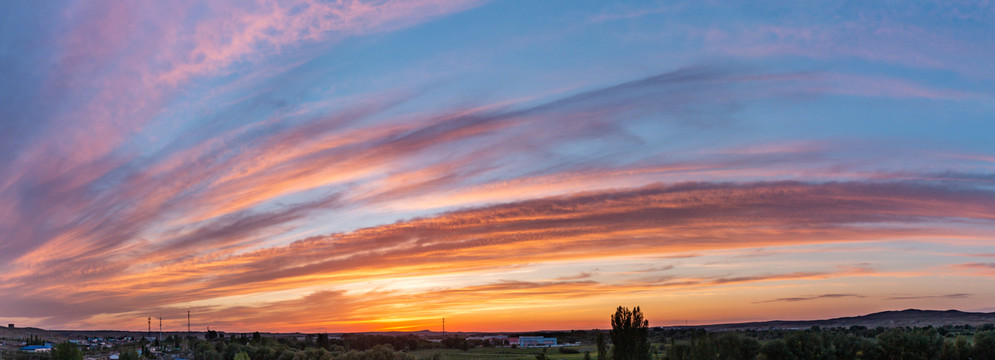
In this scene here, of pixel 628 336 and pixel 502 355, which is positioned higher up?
pixel 628 336

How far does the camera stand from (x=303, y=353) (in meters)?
108

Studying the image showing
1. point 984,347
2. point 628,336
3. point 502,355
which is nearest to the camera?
point 628,336

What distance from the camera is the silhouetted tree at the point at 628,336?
162 ft

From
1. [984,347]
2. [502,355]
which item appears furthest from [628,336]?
[502,355]

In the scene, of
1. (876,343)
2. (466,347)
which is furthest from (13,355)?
(876,343)

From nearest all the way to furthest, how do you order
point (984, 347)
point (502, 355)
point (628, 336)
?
point (628, 336) < point (984, 347) < point (502, 355)

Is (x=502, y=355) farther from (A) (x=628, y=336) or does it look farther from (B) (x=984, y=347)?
(A) (x=628, y=336)

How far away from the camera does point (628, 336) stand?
49.4 metres

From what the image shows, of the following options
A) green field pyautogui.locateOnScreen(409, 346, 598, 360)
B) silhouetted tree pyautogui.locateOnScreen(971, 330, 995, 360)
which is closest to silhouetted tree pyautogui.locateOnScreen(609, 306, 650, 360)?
silhouetted tree pyautogui.locateOnScreen(971, 330, 995, 360)

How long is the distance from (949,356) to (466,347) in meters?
119

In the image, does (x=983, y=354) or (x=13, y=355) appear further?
(x=13, y=355)

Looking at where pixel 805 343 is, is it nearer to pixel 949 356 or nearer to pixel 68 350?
pixel 949 356

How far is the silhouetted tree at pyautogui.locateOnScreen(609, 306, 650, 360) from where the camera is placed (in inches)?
1941

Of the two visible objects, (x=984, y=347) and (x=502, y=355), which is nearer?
(x=984, y=347)
